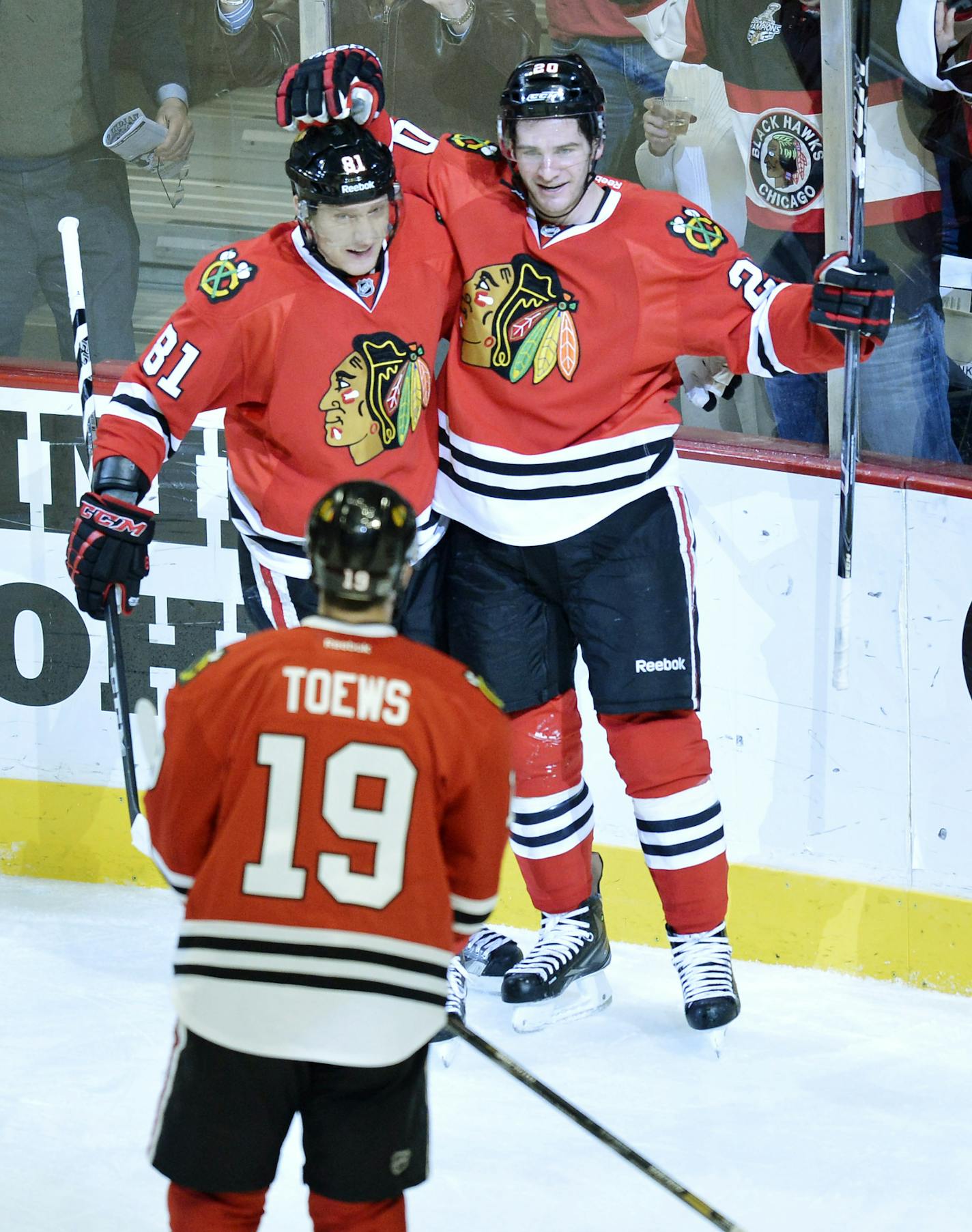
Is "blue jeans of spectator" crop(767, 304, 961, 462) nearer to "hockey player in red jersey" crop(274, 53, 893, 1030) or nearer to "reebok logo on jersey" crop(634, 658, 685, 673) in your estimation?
"hockey player in red jersey" crop(274, 53, 893, 1030)

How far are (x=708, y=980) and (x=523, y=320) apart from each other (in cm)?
118

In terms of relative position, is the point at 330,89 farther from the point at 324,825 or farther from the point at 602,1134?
the point at 602,1134

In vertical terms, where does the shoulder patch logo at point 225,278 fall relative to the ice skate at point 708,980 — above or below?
above

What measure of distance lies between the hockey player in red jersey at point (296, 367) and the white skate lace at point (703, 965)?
933mm

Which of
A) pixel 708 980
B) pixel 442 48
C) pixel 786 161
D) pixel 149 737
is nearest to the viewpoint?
pixel 149 737

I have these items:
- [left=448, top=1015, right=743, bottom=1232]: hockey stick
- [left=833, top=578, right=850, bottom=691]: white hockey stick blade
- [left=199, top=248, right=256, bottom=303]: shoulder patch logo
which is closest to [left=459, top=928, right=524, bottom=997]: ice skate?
[left=833, top=578, right=850, bottom=691]: white hockey stick blade

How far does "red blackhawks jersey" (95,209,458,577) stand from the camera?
2.55m

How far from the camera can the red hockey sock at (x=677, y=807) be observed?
2732 millimetres

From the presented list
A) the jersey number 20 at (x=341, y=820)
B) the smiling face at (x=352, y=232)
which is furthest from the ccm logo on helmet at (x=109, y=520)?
the jersey number 20 at (x=341, y=820)

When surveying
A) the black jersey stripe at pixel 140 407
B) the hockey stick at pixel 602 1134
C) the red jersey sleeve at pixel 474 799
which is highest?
the black jersey stripe at pixel 140 407

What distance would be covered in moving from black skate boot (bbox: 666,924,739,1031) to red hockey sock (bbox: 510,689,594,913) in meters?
0.23

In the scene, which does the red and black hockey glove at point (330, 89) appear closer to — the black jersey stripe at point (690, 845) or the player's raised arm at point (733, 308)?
the player's raised arm at point (733, 308)

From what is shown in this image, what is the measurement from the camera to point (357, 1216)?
1.66 meters

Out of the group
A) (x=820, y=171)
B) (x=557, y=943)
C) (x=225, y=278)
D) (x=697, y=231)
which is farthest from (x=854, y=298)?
(x=557, y=943)
